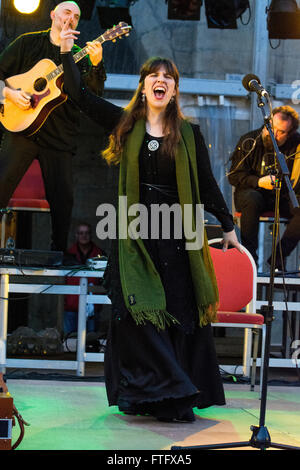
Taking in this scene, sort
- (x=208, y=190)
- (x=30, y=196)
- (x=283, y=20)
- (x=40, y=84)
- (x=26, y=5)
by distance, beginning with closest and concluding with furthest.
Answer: (x=208, y=190) → (x=40, y=84) → (x=30, y=196) → (x=26, y=5) → (x=283, y=20)

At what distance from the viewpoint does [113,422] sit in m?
3.76

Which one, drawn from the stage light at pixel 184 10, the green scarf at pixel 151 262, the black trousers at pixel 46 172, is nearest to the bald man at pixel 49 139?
the black trousers at pixel 46 172

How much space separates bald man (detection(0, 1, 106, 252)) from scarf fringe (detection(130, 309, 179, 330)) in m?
1.75

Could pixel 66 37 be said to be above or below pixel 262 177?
above

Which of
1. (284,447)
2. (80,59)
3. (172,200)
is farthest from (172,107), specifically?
(284,447)

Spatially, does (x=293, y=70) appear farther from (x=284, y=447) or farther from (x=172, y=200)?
(x=284, y=447)

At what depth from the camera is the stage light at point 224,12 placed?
736 centimetres

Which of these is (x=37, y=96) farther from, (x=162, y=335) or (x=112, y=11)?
(x=112, y=11)

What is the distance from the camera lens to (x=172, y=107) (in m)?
3.97

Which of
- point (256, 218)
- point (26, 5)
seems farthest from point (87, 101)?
point (26, 5)

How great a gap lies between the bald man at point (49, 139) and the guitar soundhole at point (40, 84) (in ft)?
0.31

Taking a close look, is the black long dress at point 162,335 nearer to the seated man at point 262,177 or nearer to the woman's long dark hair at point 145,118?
the woman's long dark hair at point 145,118

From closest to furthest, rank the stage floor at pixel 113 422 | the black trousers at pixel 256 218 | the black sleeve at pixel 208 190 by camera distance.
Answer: the stage floor at pixel 113 422
the black sleeve at pixel 208 190
the black trousers at pixel 256 218

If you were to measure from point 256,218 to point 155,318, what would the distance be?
263 cm
